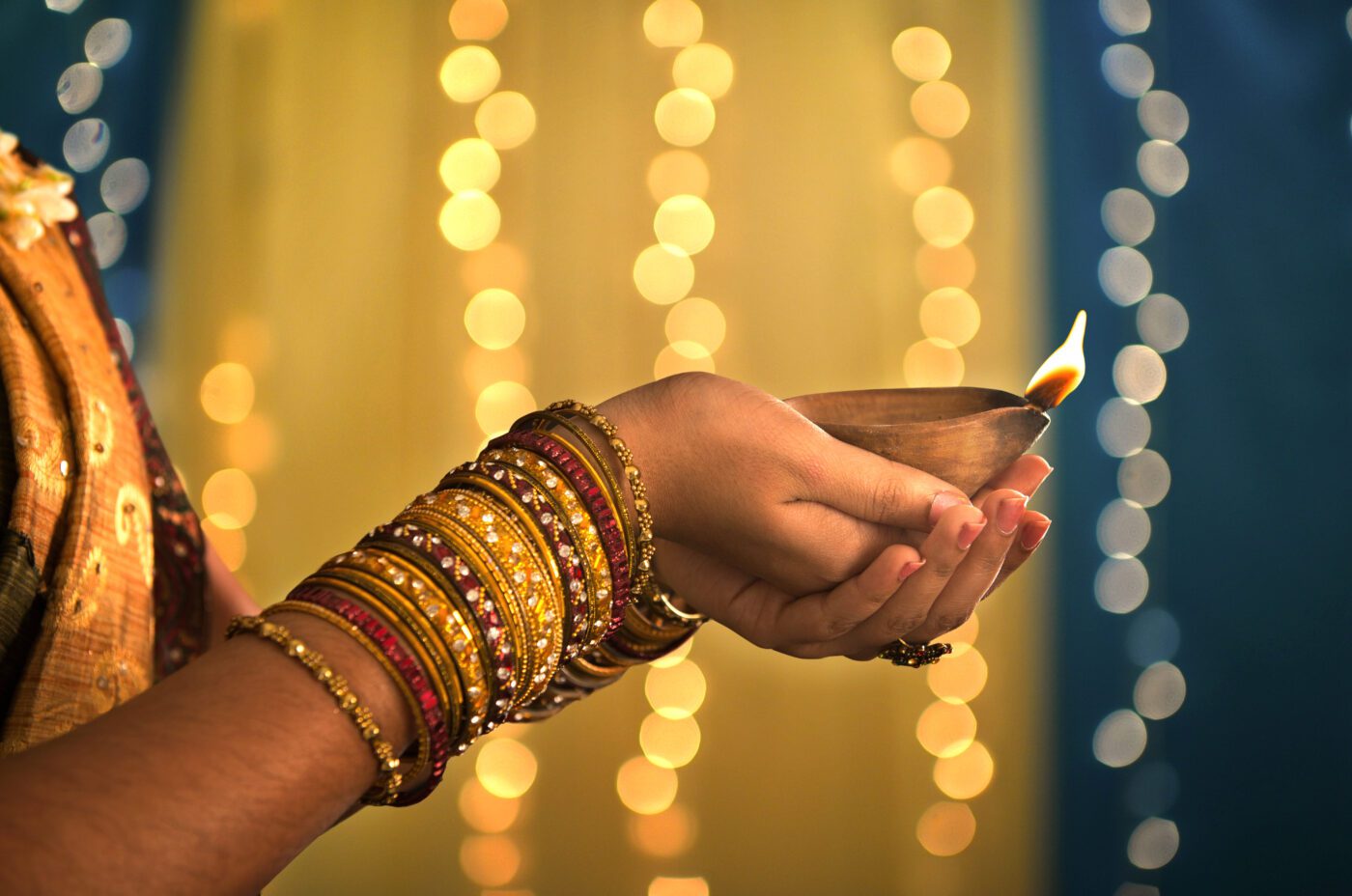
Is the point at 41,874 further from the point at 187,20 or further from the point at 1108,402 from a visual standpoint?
the point at 187,20

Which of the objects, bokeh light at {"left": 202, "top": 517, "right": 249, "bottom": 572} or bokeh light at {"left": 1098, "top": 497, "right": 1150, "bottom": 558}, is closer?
bokeh light at {"left": 1098, "top": 497, "right": 1150, "bottom": 558}

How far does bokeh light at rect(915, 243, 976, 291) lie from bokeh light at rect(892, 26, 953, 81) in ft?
1.14

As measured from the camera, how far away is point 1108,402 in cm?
176

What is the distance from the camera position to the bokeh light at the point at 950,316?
1.83 meters

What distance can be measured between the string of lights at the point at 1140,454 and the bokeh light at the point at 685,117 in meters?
0.77

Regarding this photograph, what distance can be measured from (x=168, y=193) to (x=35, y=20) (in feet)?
1.66

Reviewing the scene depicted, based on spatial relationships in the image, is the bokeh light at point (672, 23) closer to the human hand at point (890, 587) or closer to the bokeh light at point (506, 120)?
the bokeh light at point (506, 120)

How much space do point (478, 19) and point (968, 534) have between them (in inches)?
70.8

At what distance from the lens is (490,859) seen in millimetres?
1819

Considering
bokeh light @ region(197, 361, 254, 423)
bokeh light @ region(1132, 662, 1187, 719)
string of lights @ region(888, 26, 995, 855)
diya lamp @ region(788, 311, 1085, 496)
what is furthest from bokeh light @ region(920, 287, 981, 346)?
bokeh light @ region(197, 361, 254, 423)

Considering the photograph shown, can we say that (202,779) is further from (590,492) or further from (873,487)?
(873,487)

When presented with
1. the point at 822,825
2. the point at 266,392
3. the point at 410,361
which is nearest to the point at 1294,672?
the point at 822,825

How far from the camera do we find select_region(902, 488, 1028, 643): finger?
529mm

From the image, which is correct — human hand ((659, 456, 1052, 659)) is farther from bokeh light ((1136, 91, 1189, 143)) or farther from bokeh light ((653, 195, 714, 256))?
bokeh light ((1136, 91, 1189, 143))
